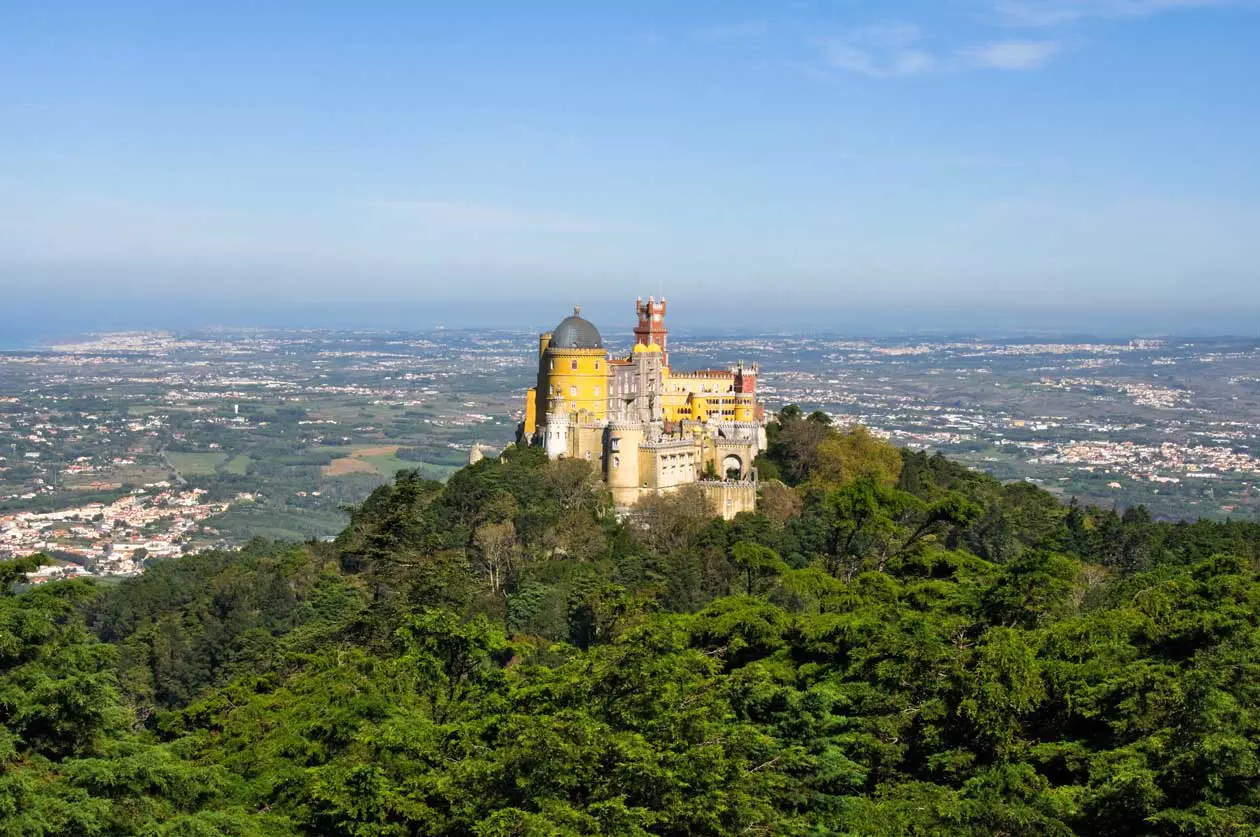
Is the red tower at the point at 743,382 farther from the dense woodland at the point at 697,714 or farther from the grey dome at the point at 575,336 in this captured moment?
the dense woodland at the point at 697,714

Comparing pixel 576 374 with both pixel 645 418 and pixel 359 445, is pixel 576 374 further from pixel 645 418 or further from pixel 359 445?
pixel 359 445

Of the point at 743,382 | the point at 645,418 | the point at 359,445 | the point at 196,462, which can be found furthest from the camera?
the point at 359,445

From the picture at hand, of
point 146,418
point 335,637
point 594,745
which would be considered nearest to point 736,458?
point 335,637

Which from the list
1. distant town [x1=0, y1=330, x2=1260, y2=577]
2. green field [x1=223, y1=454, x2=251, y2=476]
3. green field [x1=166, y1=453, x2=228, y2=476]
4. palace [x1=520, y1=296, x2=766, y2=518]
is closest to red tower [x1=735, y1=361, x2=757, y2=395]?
palace [x1=520, y1=296, x2=766, y2=518]

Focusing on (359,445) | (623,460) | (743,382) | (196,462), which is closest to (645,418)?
(623,460)

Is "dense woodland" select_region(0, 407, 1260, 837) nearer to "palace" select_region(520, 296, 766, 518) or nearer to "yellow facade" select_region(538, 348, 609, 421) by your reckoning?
"palace" select_region(520, 296, 766, 518)

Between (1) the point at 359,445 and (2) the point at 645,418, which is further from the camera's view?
(1) the point at 359,445
